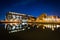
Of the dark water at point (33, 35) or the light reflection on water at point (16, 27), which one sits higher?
the light reflection on water at point (16, 27)

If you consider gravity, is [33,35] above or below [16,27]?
below

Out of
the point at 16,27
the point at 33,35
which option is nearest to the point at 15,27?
the point at 16,27

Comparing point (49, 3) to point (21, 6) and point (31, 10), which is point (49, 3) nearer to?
point (31, 10)

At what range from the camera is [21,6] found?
2420 millimetres

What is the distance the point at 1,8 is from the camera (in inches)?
93.6

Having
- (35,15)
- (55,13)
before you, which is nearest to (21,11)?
(35,15)

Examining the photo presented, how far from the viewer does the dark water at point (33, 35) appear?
233cm

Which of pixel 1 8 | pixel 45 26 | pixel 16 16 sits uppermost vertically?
pixel 1 8

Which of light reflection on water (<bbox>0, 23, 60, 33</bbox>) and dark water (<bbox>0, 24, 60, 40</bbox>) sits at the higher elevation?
light reflection on water (<bbox>0, 23, 60, 33</bbox>)

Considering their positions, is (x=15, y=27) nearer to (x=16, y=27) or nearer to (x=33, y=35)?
(x=16, y=27)

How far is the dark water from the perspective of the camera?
2.33 meters

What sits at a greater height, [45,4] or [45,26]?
[45,4]

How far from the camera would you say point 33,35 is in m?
2.39

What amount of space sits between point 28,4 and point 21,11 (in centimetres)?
19
